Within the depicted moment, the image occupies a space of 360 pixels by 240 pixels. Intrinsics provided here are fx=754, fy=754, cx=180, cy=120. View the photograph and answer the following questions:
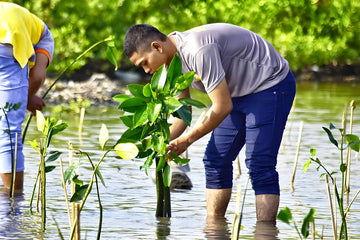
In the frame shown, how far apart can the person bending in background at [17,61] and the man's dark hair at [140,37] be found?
1.20m

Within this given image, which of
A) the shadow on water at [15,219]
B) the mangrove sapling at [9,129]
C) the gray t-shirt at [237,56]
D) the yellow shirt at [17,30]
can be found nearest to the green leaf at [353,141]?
the gray t-shirt at [237,56]

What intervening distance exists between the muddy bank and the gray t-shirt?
36.8 ft

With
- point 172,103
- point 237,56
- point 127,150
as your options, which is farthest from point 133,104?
point 237,56

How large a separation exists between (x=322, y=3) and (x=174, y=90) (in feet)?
84.8

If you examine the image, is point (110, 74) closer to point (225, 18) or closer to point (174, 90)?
point (225, 18)

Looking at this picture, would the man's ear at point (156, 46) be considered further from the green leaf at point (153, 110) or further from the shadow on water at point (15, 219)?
the shadow on water at point (15, 219)

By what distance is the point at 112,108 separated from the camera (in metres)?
15.3

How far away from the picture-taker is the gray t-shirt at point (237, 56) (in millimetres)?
4742

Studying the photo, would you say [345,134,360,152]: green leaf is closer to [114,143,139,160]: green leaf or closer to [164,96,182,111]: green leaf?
[164,96,182,111]: green leaf

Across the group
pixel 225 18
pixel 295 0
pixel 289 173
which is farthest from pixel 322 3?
pixel 289 173

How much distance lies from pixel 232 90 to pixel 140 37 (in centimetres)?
74

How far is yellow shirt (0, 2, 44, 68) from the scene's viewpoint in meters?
5.57

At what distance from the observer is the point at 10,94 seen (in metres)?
5.64

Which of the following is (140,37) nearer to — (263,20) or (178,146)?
(178,146)
